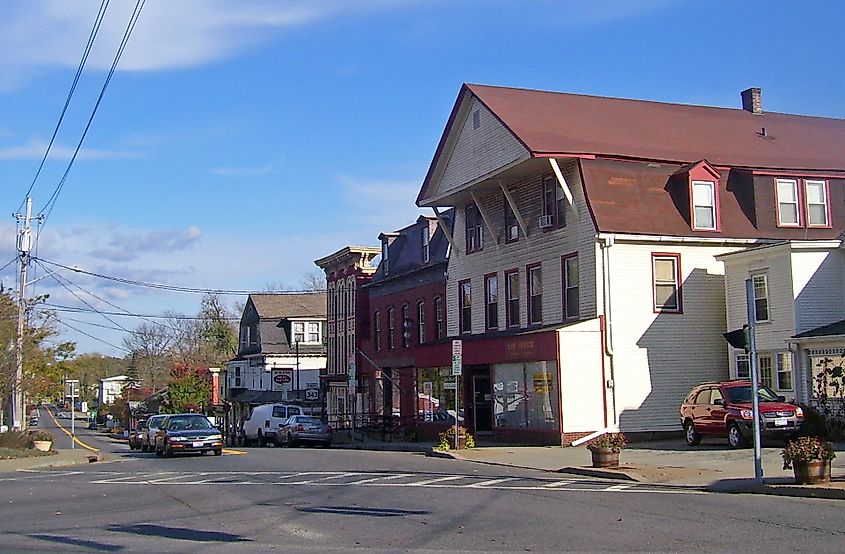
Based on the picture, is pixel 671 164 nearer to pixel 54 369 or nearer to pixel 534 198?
pixel 534 198

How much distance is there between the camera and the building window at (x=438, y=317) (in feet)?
146

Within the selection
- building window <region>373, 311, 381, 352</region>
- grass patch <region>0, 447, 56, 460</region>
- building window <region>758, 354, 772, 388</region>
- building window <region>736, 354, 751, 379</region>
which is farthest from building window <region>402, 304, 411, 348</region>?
building window <region>758, 354, 772, 388</region>

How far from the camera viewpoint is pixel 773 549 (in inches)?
444

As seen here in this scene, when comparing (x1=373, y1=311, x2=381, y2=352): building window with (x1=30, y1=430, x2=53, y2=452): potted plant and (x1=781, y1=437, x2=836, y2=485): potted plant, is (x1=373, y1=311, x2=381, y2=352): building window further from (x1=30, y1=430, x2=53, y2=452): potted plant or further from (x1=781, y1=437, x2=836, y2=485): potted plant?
(x1=781, y1=437, x2=836, y2=485): potted plant

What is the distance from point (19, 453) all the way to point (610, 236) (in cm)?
2017

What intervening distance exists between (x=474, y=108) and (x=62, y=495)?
2210 centimetres

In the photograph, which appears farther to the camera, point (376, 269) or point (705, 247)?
point (376, 269)

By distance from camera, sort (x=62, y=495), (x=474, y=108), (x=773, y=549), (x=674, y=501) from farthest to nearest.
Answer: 1. (x=474, y=108)
2. (x=62, y=495)
3. (x=674, y=501)
4. (x=773, y=549)

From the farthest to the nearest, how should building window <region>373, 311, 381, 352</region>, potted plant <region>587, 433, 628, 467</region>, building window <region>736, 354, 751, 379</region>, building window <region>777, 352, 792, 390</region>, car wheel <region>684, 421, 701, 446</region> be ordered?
building window <region>373, 311, 381, 352</region>
building window <region>736, 354, 751, 379</region>
building window <region>777, 352, 792, 390</region>
car wheel <region>684, 421, 701, 446</region>
potted plant <region>587, 433, 628, 467</region>

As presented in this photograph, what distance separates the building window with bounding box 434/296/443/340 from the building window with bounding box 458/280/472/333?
3594 millimetres

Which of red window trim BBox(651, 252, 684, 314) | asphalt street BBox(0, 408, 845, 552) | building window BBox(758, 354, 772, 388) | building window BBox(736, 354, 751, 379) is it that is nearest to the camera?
asphalt street BBox(0, 408, 845, 552)

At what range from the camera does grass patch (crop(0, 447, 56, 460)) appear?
33.1 m

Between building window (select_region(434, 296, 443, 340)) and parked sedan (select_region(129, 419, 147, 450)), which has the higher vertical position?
building window (select_region(434, 296, 443, 340))

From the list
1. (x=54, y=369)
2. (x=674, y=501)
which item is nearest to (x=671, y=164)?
(x=674, y=501)
